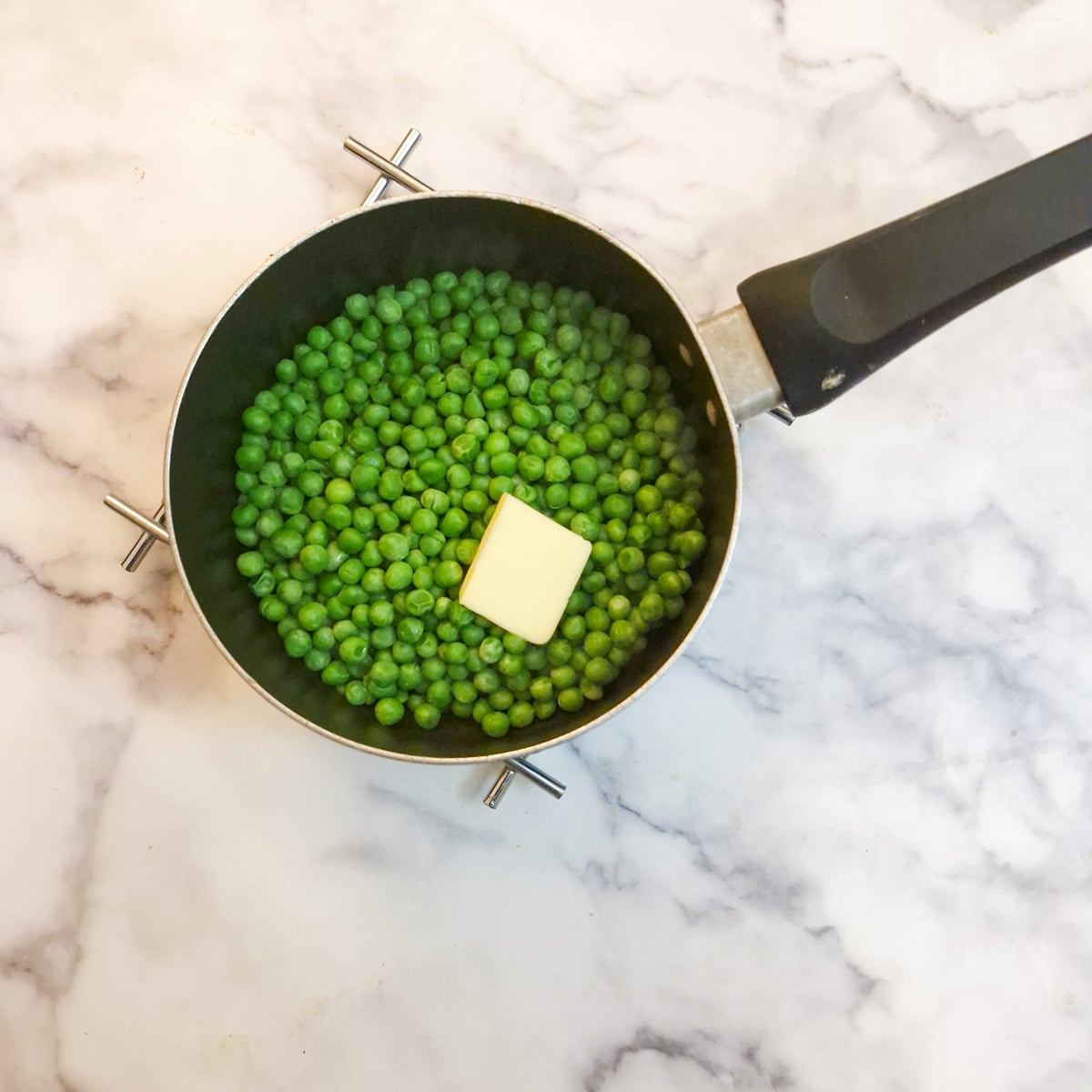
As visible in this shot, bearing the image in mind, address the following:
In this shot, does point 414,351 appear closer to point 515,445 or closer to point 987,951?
point 515,445

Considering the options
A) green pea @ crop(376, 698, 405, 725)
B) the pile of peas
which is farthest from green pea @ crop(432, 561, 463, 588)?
green pea @ crop(376, 698, 405, 725)

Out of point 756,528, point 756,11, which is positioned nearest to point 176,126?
point 756,11

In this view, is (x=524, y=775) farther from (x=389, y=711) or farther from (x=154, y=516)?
(x=154, y=516)

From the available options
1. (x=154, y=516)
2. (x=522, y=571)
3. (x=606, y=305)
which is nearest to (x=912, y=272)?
(x=606, y=305)

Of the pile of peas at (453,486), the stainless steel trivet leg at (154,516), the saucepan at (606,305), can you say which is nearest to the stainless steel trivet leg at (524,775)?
the saucepan at (606,305)

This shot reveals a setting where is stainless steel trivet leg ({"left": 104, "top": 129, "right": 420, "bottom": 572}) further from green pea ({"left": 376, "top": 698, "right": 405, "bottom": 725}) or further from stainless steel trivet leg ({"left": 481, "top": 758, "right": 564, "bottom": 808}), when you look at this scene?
stainless steel trivet leg ({"left": 481, "top": 758, "right": 564, "bottom": 808})
